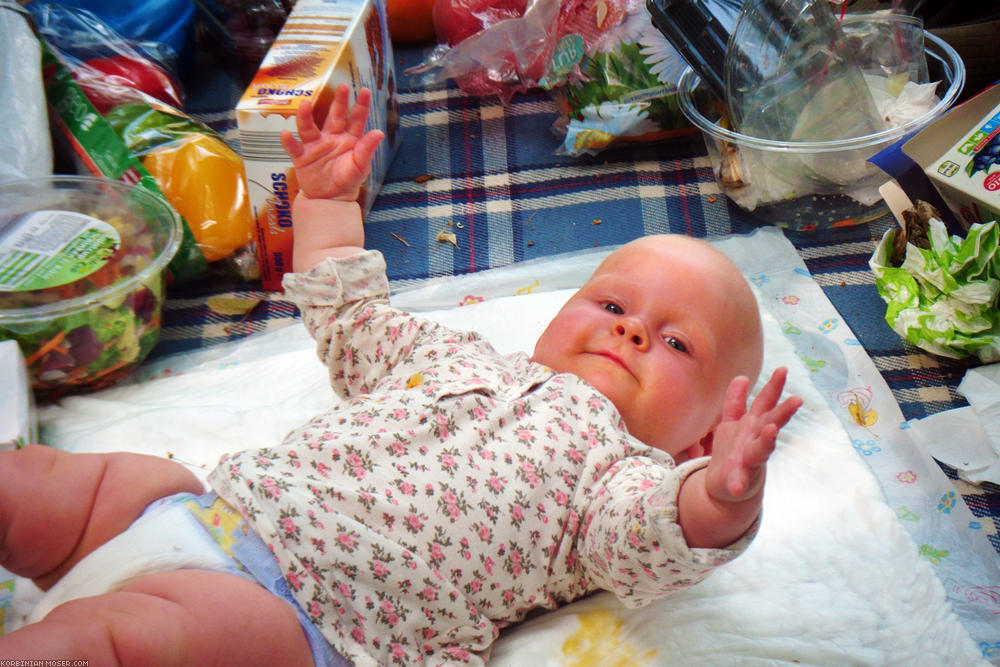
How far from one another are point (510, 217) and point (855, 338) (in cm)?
61

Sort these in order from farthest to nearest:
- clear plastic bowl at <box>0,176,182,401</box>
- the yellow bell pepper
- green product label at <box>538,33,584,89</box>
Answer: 1. green product label at <box>538,33,584,89</box>
2. the yellow bell pepper
3. clear plastic bowl at <box>0,176,182,401</box>

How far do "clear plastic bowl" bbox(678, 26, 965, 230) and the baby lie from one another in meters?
0.43

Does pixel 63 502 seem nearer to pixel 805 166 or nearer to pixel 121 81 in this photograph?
pixel 121 81

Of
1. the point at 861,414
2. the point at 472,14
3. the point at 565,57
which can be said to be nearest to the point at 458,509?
the point at 861,414

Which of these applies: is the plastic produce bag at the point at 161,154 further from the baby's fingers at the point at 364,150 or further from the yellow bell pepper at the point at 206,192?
the baby's fingers at the point at 364,150

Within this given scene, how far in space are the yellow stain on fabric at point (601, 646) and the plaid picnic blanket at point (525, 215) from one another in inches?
21.6

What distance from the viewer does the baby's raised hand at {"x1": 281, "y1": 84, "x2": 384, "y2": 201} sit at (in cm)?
94

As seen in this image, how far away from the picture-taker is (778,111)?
1258 mm

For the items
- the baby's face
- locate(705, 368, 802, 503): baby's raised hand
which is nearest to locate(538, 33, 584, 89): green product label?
the baby's face

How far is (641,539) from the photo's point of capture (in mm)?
675

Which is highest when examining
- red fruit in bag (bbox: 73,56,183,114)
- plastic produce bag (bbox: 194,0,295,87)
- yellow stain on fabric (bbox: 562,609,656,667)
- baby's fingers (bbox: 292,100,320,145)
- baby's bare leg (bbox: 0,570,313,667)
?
plastic produce bag (bbox: 194,0,295,87)

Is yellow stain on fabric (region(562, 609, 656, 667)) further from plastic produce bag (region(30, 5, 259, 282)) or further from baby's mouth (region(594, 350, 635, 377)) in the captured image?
plastic produce bag (region(30, 5, 259, 282))

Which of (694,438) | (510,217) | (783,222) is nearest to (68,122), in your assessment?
(510,217)

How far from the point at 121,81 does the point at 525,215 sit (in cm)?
74
